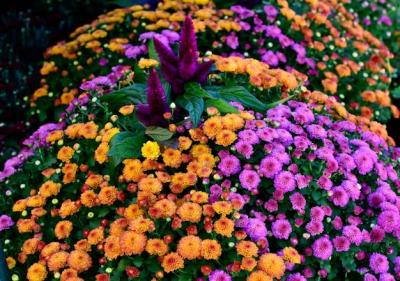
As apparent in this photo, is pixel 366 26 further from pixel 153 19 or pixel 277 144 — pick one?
pixel 277 144

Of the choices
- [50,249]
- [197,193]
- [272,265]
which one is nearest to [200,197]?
[197,193]

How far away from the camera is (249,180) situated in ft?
7.29

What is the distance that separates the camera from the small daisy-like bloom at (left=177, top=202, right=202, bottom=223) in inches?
82.1

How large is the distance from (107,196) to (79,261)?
27 centimetres

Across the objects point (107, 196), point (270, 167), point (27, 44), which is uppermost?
point (270, 167)

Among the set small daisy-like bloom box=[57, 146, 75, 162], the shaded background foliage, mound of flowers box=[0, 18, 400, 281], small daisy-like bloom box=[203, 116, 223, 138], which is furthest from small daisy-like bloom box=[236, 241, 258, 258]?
the shaded background foliage

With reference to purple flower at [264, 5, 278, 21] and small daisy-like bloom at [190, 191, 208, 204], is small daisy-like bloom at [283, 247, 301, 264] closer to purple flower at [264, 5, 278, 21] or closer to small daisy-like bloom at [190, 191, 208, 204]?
small daisy-like bloom at [190, 191, 208, 204]

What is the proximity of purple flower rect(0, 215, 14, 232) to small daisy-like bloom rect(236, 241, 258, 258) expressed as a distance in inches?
39.5

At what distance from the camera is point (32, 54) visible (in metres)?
4.23

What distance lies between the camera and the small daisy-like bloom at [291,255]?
6.73 ft

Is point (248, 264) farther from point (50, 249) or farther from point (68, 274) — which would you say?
point (50, 249)

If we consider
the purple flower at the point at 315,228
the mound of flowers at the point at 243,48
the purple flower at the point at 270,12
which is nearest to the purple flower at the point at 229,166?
the purple flower at the point at 315,228

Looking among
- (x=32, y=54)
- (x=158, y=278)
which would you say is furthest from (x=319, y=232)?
(x=32, y=54)

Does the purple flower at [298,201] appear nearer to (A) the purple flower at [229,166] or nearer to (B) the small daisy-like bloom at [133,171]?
(A) the purple flower at [229,166]
